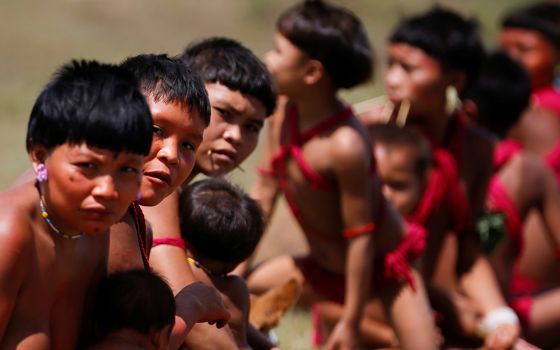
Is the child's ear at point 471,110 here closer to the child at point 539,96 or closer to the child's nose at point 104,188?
the child at point 539,96

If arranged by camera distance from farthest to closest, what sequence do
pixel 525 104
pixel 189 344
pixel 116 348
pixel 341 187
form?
pixel 525 104 → pixel 341 187 → pixel 189 344 → pixel 116 348

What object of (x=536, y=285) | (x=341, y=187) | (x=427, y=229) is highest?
(x=341, y=187)

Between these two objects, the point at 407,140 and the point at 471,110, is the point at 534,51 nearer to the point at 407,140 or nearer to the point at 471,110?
the point at 471,110

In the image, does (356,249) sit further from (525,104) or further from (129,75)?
(129,75)

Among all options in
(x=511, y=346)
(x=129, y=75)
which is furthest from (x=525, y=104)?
(x=129, y=75)

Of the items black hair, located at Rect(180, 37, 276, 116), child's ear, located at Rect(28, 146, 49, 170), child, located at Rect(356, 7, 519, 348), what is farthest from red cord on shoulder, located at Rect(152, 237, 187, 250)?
child, located at Rect(356, 7, 519, 348)

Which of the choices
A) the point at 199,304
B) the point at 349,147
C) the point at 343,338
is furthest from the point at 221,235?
the point at 343,338

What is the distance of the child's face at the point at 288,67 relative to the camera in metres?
4.83

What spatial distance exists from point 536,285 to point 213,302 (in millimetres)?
3213

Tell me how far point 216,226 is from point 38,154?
1003 mm

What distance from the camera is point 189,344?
3434 millimetres

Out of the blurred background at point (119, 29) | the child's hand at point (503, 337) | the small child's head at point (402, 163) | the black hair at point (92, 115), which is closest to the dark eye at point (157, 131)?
the black hair at point (92, 115)

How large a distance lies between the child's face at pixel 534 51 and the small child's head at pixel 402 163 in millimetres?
2133

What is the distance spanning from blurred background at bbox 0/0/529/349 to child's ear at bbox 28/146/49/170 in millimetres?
6283
